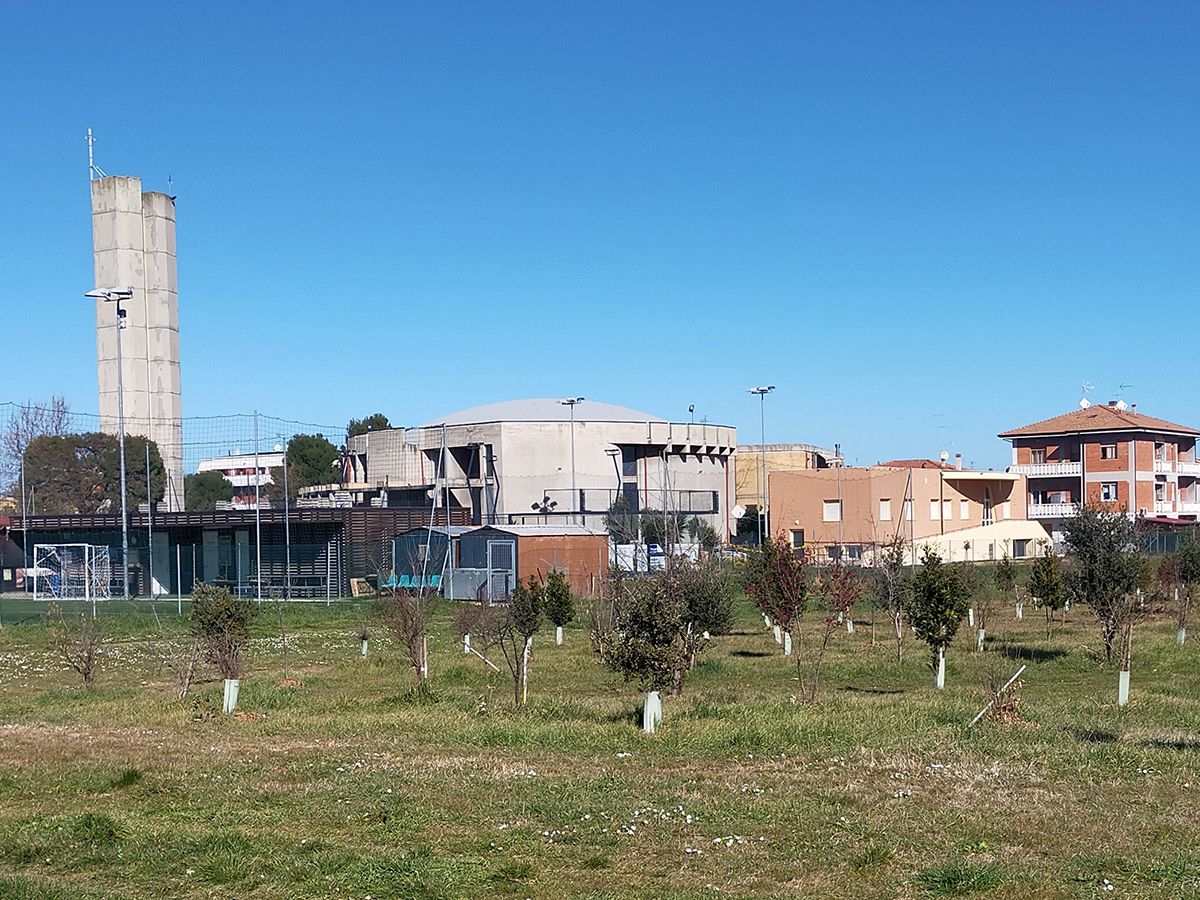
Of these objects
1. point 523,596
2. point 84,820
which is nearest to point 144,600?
point 523,596

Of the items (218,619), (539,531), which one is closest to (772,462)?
(539,531)

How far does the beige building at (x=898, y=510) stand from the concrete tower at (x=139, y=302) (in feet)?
144

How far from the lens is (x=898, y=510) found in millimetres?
76250

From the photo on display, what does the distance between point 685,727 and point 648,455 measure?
6277 centimetres

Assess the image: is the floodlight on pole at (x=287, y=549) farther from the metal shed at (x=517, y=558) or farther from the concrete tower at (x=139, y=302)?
the concrete tower at (x=139, y=302)

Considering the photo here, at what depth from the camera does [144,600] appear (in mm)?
54094

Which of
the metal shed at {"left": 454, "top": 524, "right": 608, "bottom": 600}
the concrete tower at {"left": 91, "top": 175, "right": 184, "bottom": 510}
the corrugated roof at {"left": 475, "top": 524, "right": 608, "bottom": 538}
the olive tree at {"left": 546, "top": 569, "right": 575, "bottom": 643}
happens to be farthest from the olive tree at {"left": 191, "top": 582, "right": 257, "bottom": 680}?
the concrete tower at {"left": 91, "top": 175, "right": 184, "bottom": 510}

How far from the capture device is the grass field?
10289 millimetres

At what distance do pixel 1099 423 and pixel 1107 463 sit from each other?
241 cm

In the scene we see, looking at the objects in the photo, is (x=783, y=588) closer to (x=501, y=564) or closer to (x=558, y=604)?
(x=558, y=604)

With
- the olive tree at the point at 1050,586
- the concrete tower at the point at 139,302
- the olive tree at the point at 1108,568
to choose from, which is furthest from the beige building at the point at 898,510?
the concrete tower at the point at 139,302

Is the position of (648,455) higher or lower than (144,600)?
higher

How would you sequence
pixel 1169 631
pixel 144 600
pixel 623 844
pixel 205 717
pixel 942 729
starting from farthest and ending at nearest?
pixel 144 600 → pixel 1169 631 → pixel 205 717 → pixel 942 729 → pixel 623 844

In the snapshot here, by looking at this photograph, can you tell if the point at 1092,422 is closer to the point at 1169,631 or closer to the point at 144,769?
the point at 1169,631
